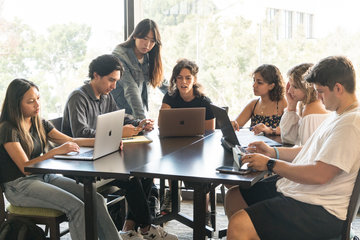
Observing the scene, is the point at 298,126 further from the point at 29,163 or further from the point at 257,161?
the point at 29,163

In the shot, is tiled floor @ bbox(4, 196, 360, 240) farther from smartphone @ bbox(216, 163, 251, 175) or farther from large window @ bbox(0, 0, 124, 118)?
large window @ bbox(0, 0, 124, 118)

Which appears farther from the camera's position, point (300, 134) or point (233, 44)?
point (233, 44)

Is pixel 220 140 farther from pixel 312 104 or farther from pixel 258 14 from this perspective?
pixel 258 14

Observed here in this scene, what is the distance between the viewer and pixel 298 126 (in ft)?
9.07

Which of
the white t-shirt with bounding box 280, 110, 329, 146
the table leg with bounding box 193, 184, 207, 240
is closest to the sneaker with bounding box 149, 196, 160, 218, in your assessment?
the white t-shirt with bounding box 280, 110, 329, 146

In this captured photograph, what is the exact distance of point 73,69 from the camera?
162 inches

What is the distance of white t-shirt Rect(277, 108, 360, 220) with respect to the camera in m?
1.77

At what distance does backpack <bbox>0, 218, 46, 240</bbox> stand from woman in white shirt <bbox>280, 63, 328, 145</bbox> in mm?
1445

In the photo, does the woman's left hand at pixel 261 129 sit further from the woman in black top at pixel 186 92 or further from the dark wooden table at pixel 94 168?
the dark wooden table at pixel 94 168

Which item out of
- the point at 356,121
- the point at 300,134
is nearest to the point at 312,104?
the point at 300,134

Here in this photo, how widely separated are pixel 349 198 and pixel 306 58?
208 centimetres

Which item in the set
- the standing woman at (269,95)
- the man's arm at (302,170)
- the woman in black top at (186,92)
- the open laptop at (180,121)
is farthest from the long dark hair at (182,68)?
the man's arm at (302,170)

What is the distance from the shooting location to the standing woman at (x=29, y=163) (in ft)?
7.71

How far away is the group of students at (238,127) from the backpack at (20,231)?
10 centimetres
